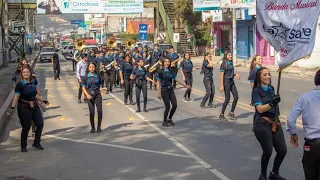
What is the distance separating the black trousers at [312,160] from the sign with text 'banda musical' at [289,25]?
123 centimetres

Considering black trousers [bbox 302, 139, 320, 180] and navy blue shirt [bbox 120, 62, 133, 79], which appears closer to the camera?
black trousers [bbox 302, 139, 320, 180]

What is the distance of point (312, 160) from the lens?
523cm

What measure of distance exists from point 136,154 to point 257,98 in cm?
311

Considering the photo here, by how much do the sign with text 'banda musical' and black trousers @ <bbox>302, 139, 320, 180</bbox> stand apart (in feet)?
4.03

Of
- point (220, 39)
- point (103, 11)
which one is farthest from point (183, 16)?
point (103, 11)

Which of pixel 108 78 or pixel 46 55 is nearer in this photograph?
pixel 108 78

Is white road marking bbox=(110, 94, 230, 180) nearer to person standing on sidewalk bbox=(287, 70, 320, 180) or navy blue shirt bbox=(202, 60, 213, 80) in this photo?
person standing on sidewalk bbox=(287, 70, 320, 180)

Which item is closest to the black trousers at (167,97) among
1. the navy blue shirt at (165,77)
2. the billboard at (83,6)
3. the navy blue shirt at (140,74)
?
the navy blue shirt at (165,77)

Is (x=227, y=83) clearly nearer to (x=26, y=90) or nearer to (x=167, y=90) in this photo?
(x=167, y=90)

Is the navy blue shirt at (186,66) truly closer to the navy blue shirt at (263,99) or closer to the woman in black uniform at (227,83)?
the woman in black uniform at (227,83)

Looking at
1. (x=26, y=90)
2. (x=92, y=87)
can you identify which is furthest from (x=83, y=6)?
(x=26, y=90)

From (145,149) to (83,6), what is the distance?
3908cm

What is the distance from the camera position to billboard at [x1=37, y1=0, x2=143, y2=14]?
153 ft

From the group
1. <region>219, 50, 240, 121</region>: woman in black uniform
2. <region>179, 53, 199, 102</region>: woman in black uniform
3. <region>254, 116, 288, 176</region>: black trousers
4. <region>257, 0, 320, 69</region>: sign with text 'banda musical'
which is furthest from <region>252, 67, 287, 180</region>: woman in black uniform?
<region>179, 53, 199, 102</region>: woman in black uniform
